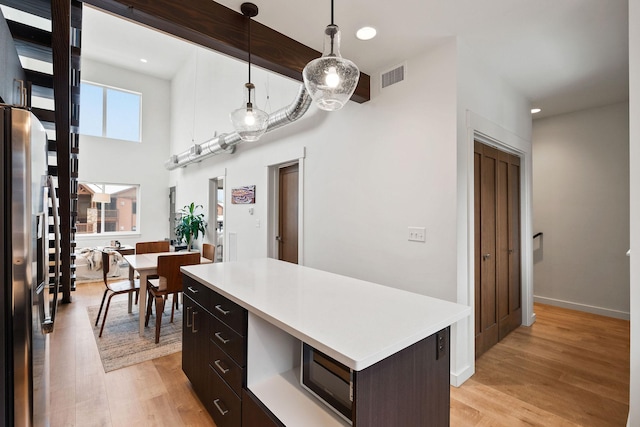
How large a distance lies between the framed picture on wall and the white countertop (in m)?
2.88

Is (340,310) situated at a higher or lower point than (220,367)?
higher

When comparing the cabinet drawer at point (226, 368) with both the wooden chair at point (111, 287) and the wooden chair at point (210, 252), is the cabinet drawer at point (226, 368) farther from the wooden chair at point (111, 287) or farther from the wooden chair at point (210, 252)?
the wooden chair at point (210, 252)

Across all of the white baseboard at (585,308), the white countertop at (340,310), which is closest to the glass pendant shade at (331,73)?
the white countertop at (340,310)

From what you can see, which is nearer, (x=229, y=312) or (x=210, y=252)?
(x=229, y=312)

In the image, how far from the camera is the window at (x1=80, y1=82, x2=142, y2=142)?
747cm

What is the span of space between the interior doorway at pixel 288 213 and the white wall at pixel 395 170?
0.71 feet

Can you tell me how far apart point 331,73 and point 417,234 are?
1.61 meters

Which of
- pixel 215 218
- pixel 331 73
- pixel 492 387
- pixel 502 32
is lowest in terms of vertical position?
pixel 492 387

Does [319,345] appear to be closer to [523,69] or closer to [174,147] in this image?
[523,69]

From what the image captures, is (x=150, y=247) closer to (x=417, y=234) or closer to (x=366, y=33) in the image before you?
(x=417, y=234)

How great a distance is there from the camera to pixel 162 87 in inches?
339

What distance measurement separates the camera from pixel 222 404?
1.72 meters

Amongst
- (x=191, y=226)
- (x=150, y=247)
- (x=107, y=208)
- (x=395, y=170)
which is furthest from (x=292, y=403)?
(x=107, y=208)

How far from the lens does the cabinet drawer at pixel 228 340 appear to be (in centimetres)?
154
